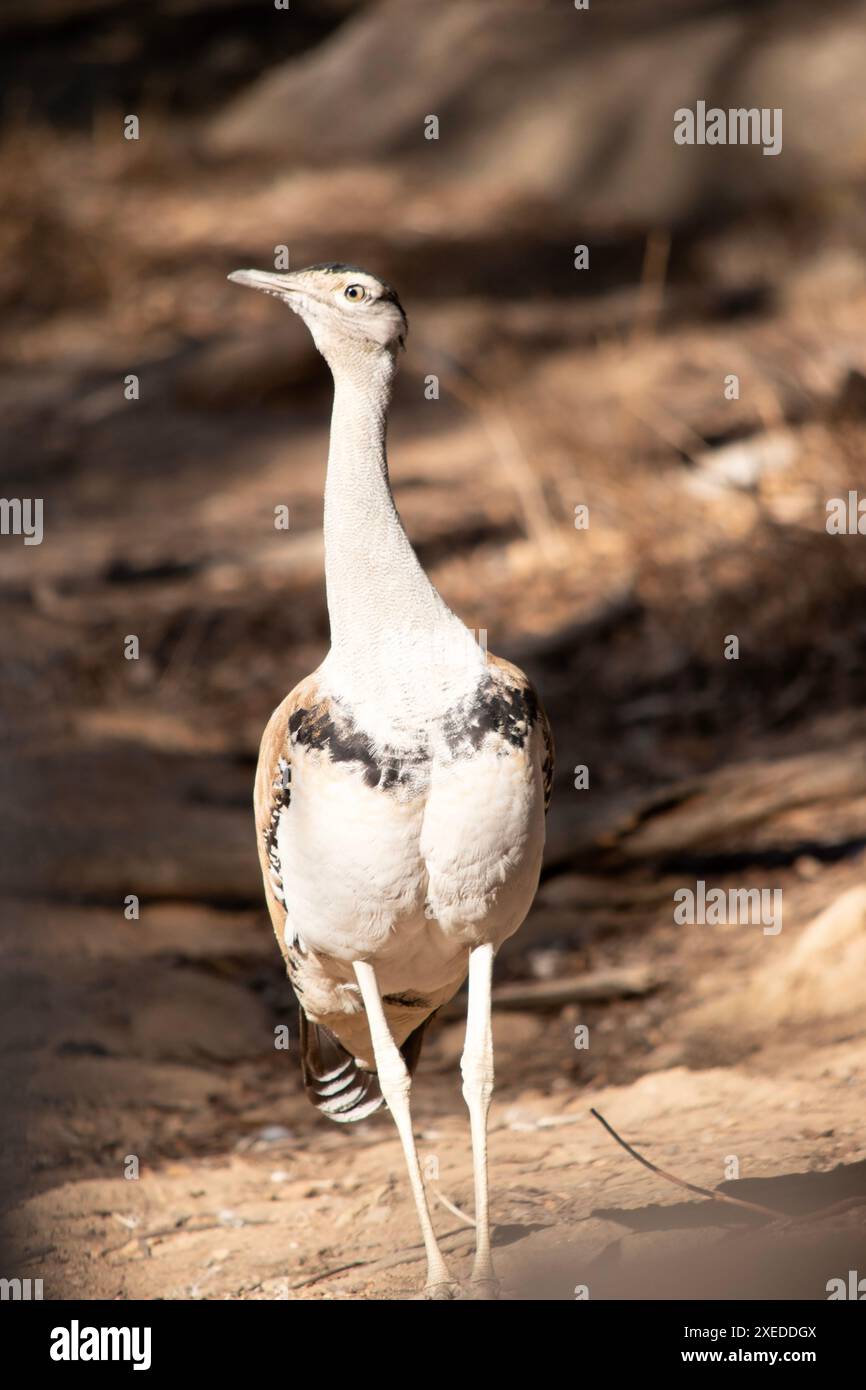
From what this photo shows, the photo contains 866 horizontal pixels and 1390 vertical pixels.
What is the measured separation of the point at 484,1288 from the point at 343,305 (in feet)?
6.58

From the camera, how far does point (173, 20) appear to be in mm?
14680

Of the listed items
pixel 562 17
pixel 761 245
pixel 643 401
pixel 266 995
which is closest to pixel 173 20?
pixel 562 17

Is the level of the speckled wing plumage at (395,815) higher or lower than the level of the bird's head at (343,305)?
lower

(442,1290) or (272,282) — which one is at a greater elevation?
(272,282)

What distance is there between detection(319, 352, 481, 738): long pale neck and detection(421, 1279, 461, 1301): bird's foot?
1125mm

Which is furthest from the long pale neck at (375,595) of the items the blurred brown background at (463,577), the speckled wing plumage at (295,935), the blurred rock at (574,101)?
the blurred rock at (574,101)

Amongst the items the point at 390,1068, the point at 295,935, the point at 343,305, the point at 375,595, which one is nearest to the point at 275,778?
the point at 295,935

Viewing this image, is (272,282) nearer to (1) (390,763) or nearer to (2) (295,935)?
(1) (390,763)

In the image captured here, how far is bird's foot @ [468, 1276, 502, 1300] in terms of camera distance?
9.64ft

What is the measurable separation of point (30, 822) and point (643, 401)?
5099 millimetres

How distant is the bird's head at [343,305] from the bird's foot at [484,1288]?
189 centimetres

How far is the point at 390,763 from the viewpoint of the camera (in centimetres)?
289

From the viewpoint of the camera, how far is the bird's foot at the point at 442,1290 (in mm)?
2945

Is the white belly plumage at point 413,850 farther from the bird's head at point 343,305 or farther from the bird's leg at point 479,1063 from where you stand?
the bird's head at point 343,305
